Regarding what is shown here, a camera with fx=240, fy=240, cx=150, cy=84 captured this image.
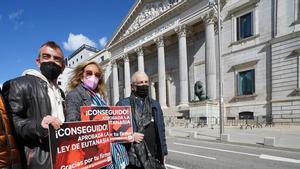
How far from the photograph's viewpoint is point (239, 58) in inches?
1112

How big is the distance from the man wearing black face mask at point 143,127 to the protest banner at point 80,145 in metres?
0.68

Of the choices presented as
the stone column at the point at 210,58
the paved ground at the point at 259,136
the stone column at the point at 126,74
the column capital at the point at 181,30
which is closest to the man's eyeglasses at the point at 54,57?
the paved ground at the point at 259,136

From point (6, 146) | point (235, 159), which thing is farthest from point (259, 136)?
point (6, 146)

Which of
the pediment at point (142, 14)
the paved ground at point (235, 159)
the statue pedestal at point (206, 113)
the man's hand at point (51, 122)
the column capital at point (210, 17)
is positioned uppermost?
the pediment at point (142, 14)

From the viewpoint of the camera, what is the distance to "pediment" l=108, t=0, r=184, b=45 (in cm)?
3824

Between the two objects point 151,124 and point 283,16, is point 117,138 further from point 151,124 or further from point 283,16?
point 283,16

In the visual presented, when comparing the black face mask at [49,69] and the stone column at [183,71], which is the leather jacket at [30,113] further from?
the stone column at [183,71]

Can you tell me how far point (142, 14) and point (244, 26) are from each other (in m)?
20.8

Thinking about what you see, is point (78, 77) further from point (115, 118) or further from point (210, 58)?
point (210, 58)

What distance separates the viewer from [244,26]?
28.0 meters

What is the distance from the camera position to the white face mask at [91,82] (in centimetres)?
316

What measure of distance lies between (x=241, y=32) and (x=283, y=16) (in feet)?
17.0

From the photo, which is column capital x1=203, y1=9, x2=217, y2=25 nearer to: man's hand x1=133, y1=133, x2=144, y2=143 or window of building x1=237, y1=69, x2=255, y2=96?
window of building x1=237, y1=69, x2=255, y2=96

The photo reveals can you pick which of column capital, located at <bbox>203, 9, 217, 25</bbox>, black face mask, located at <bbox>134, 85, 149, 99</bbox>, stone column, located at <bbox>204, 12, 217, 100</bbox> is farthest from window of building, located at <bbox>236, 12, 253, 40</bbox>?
black face mask, located at <bbox>134, 85, 149, 99</bbox>
